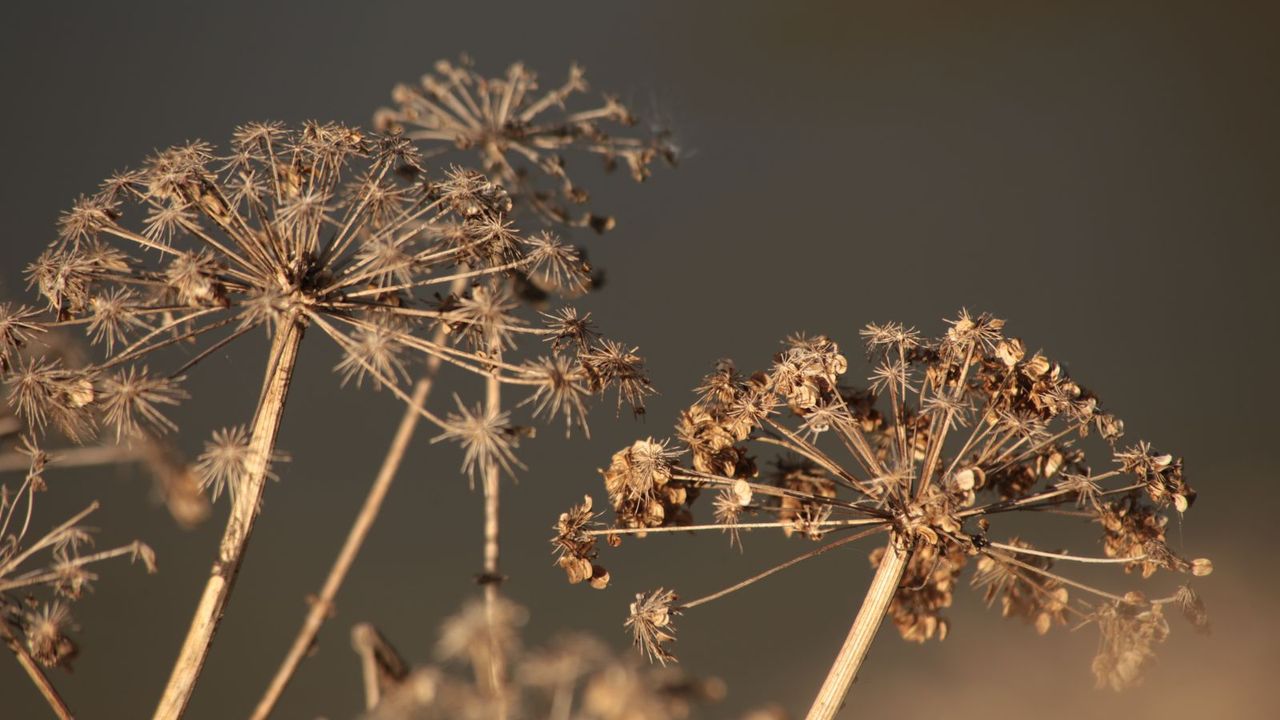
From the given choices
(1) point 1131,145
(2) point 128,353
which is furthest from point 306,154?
(1) point 1131,145

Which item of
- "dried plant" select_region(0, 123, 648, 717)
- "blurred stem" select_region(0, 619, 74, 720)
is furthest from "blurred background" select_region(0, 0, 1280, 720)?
"blurred stem" select_region(0, 619, 74, 720)

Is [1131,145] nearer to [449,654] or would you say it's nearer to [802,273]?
[802,273]

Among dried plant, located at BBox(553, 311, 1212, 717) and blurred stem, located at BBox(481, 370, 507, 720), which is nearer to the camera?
blurred stem, located at BBox(481, 370, 507, 720)

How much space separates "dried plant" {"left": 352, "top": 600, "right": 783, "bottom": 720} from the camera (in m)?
1.39

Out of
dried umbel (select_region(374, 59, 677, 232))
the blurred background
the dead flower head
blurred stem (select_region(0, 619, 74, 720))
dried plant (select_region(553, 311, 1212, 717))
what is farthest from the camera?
the blurred background

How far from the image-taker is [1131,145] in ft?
12.0

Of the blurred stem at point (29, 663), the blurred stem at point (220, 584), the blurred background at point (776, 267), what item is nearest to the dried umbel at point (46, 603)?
the blurred stem at point (29, 663)

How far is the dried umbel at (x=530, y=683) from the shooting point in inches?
54.6

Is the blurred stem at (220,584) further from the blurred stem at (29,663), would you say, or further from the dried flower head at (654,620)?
the dried flower head at (654,620)

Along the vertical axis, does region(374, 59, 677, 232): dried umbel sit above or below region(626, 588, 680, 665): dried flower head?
above

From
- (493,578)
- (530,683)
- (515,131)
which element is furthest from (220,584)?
(515,131)

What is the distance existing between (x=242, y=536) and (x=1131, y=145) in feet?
10.0

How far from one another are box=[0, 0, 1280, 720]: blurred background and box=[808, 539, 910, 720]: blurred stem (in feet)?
3.86

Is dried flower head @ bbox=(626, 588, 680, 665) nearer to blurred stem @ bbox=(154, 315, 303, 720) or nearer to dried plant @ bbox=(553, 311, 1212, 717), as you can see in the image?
dried plant @ bbox=(553, 311, 1212, 717)
